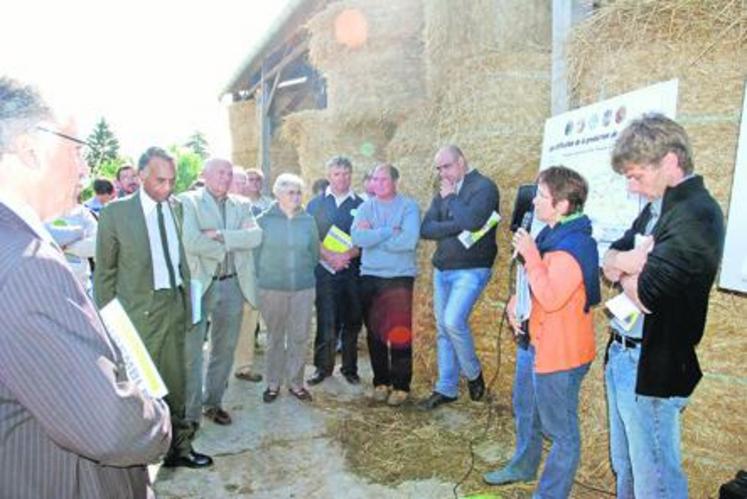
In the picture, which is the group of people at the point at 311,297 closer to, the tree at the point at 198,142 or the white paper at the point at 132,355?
the white paper at the point at 132,355

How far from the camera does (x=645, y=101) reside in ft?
9.98

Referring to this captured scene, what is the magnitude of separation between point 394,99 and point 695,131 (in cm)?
449

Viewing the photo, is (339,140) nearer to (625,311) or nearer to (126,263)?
(126,263)

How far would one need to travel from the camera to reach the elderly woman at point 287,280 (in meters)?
5.06

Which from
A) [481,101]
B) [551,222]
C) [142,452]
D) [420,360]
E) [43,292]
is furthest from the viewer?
[420,360]

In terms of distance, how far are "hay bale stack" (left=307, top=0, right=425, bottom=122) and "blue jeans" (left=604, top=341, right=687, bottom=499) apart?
16.5 feet

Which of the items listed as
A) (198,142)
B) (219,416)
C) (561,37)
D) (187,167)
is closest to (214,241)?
(219,416)

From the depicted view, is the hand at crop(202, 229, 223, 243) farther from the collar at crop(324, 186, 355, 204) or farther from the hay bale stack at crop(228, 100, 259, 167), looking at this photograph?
the hay bale stack at crop(228, 100, 259, 167)

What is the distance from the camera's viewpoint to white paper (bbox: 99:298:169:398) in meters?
1.49

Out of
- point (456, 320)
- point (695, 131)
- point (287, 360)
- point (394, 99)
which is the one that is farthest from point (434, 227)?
point (394, 99)

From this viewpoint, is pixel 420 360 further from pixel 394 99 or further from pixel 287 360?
pixel 394 99

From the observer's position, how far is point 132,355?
5.23 ft

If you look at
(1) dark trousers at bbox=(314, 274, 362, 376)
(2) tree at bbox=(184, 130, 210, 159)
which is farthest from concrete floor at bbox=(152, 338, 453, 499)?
(2) tree at bbox=(184, 130, 210, 159)

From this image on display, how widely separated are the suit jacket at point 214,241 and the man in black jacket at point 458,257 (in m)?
1.37
